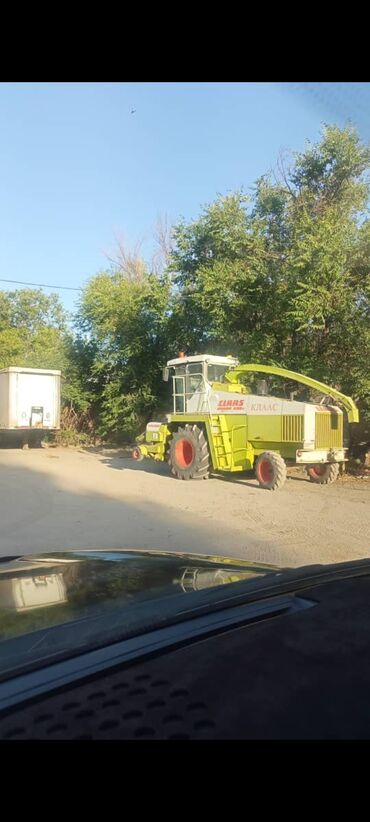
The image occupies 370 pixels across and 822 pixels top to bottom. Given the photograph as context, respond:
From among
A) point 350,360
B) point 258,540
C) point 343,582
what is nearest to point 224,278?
point 350,360

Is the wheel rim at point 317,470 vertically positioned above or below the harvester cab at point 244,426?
below

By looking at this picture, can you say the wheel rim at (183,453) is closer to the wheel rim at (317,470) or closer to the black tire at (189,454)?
the black tire at (189,454)

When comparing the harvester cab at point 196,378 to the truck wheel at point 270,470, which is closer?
the truck wheel at point 270,470

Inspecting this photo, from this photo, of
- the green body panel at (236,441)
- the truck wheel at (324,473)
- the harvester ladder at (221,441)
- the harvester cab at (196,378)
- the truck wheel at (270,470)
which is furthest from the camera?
the harvester cab at (196,378)

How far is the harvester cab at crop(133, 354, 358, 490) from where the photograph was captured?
41.3 feet

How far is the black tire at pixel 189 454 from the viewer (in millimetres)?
14156

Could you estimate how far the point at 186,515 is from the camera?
9.67 metres

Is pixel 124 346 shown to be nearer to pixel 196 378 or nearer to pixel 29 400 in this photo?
pixel 29 400

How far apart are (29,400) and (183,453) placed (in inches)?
425

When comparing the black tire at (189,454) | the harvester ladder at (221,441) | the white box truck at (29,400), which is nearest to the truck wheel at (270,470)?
the harvester ladder at (221,441)

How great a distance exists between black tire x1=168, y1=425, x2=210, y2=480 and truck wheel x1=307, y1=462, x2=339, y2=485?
2.44 metres

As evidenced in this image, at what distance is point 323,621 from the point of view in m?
2.02

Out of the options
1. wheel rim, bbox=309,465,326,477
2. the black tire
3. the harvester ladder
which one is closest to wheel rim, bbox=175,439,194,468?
the black tire
